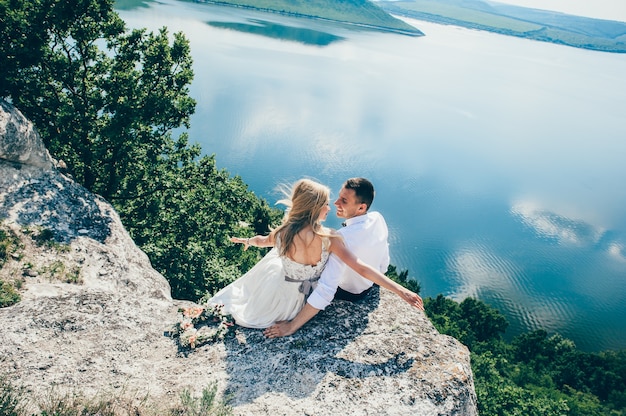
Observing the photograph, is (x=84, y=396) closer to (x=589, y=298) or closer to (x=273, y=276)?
(x=273, y=276)

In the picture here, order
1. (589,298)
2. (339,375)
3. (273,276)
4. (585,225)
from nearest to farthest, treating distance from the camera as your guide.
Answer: (339,375) < (273,276) < (589,298) < (585,225)

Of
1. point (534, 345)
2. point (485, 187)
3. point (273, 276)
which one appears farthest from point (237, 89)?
point (273, 276)

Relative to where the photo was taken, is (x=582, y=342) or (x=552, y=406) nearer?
(x=552, y=406)

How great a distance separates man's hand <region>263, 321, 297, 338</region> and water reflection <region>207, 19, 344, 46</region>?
14961 cm

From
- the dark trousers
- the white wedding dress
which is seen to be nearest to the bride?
the white wedding dress

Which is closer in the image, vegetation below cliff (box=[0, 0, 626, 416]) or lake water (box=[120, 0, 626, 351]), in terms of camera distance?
vegetation below cliff (box=[0, 0, 626, 416])

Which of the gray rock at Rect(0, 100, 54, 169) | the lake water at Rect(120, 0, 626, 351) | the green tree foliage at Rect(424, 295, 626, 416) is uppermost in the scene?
the gray rock at Rect(0, 100, 54, 169)

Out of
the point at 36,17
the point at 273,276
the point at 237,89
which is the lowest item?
the point at 237,89

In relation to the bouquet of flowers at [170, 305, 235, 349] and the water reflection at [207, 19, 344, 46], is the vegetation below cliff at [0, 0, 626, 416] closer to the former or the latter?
the bouquet of flowers at [170, 305, 235, 349]

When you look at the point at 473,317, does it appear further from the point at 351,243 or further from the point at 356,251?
the point at 351,243

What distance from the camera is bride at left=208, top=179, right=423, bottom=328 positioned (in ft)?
19.1

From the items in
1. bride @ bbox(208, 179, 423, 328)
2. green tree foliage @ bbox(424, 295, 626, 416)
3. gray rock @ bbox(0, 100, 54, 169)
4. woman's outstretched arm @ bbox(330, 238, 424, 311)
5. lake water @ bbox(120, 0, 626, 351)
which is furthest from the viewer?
lake water @ bbox(120, 0, 626, 351)

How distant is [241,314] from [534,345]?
41.8m

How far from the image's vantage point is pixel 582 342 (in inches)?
1726
